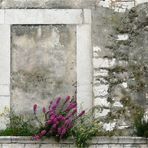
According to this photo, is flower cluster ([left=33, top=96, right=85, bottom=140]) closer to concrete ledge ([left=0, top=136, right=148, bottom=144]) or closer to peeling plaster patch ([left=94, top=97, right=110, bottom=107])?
concrete ledge ([left=0, top=136, right=148, bottom=144])

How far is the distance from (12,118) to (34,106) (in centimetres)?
44

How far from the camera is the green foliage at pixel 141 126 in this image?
1112cm

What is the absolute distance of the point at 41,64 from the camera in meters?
11.7

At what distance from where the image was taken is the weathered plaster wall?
458 inches

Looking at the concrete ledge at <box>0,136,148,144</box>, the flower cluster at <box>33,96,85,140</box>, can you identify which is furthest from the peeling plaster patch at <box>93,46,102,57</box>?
the concrete ledge at <box>0,136,148,144</box>

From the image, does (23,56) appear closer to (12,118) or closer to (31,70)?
(31,70)

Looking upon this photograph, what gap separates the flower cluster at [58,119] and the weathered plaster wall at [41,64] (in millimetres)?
293

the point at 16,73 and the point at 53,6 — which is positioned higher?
the point at 53,6

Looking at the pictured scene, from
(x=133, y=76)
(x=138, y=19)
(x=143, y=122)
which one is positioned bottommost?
(x=143, y=122)

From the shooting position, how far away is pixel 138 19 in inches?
456

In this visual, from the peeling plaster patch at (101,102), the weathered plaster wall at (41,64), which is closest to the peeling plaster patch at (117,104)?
the peeling plaster patch at (101,102)

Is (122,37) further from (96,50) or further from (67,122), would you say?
(67,122)

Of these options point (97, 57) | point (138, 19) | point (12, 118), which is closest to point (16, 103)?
point (12, 118)

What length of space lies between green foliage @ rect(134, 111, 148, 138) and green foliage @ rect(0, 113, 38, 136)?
5.32 ft
